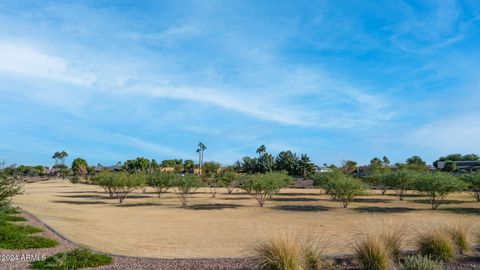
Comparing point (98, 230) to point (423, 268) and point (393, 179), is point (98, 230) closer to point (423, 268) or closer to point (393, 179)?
point (423, 268)

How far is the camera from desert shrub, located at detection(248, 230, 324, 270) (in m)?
8.29

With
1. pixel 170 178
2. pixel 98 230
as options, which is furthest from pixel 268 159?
pixel 98 230

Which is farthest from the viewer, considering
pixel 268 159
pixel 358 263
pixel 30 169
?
pixel 30 169

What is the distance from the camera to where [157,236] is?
18203 mm

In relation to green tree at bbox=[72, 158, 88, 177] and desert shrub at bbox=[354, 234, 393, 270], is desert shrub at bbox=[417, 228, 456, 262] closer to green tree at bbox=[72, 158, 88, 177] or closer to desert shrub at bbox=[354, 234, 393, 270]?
desert shrub at bbox=[354, 234, 393, 270]

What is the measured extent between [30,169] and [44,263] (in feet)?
502

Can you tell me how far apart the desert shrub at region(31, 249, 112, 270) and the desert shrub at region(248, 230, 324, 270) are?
3.98 m

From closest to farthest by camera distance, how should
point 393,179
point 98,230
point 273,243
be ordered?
point 273,243, point 98,230, point 393,179

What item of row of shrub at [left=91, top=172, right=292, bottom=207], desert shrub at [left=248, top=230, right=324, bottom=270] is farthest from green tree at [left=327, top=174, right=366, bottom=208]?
desert shrub at [left=248, top=230, right=324, bottom=270]

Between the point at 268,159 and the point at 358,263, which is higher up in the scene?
the point at 268,159

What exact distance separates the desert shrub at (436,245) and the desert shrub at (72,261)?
25.1 ft

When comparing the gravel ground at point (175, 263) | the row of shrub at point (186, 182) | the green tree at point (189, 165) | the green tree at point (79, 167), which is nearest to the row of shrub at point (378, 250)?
the gravel ground at point (175, 263)

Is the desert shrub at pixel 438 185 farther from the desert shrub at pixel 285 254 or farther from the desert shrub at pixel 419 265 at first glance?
the desert shrub at pixel 419 265

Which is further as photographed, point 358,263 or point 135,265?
point 135,265
